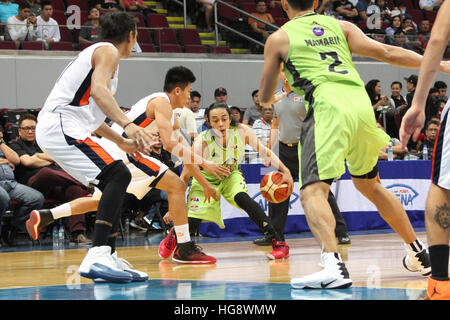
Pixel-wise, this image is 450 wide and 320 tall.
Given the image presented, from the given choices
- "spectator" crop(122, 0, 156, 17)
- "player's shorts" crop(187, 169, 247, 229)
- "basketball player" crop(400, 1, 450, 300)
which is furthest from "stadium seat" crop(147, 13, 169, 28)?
"basketball player" crop(400, 1, 450, 300)

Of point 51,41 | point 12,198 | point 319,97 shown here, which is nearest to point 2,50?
point 51,41

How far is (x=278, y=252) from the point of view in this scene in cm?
657

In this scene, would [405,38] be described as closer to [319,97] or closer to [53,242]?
[53,242]

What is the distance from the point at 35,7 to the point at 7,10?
474 mm

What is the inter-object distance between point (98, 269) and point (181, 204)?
1.56 meters

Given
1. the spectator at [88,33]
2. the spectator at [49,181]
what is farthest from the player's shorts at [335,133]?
the spectator at [88,33]

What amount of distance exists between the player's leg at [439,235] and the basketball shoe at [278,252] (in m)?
3.14

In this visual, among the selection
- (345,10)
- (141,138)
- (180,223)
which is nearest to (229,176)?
(180,223)

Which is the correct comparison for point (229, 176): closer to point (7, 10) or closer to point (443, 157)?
point (443, 157)

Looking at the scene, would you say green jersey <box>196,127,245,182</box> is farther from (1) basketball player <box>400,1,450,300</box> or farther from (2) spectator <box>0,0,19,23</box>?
(2) spectator <box>0,0,19,23</box>

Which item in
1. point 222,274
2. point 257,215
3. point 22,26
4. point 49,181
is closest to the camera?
point 222,274

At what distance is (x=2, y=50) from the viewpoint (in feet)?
40.4

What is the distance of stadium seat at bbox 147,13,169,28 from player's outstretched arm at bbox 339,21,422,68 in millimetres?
9886

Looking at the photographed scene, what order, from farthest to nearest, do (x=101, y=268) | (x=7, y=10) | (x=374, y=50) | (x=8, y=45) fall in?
(x=7, y=10), (x=8, y=45), (x=101, y=268), (x=374, y=50)
